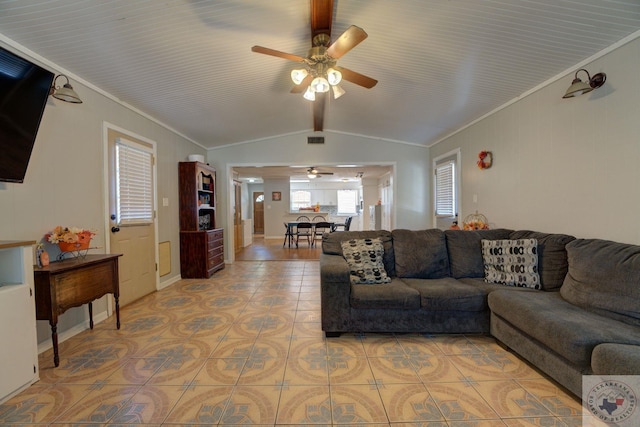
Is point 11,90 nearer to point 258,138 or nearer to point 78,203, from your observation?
point 78,203

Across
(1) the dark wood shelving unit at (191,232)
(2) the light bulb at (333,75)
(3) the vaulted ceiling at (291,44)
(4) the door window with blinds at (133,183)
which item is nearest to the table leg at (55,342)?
(4) the door window with blinds at (133,183)

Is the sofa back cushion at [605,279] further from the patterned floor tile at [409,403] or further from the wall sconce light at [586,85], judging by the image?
the patterned floor tile at [409,403]

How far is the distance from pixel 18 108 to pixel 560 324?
3765 mm

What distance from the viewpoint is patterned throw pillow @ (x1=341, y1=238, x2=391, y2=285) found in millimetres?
2494

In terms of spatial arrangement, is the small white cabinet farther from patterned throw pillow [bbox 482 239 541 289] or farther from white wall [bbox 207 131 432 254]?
white wall [bbox 207 131 432 254]

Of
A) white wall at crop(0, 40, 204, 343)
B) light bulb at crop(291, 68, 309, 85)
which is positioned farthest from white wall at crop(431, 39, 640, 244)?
white wall at crop(0, 40, 204, 343)

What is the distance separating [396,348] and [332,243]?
1.21m

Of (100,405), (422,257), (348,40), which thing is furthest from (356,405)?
(348,40)

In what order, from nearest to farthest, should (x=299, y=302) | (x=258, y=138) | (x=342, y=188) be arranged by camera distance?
(x=299, y=302) → (x=258, y=138) → (x=342, y=188)

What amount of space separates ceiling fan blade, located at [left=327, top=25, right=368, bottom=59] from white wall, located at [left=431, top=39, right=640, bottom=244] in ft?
6.57

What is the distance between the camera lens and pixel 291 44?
242 cm

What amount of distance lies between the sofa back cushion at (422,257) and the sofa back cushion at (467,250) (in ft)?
0.22

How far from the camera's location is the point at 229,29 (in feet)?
6.80

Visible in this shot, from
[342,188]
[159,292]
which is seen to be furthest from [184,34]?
[342,188]
